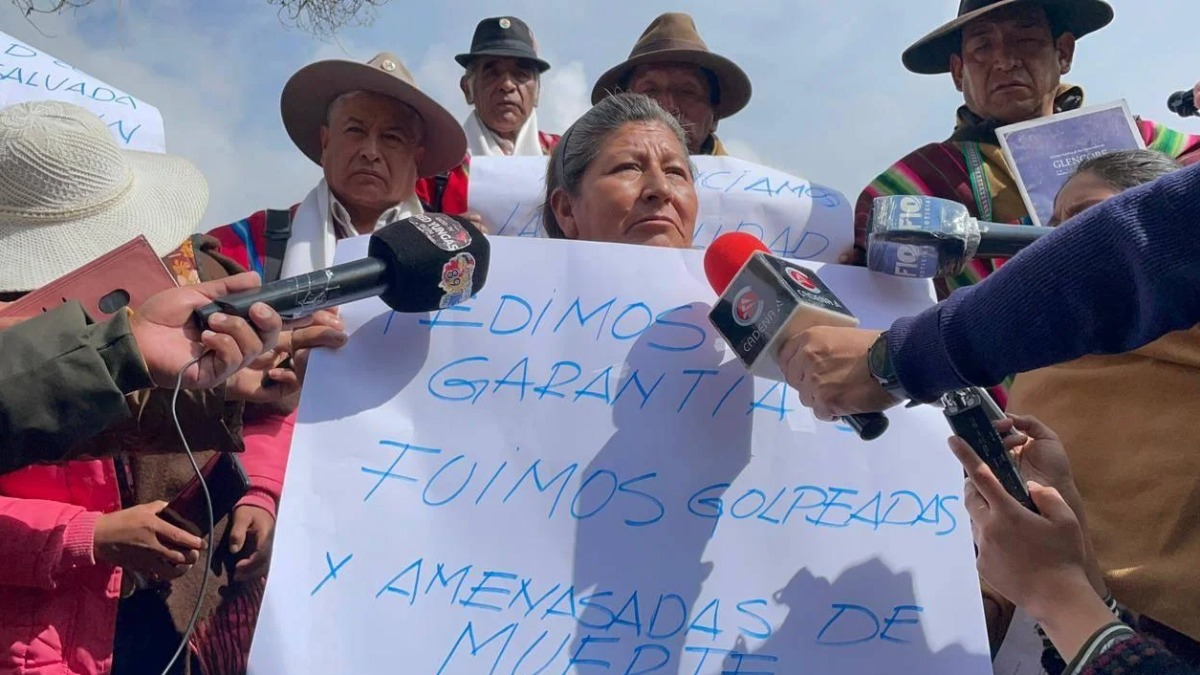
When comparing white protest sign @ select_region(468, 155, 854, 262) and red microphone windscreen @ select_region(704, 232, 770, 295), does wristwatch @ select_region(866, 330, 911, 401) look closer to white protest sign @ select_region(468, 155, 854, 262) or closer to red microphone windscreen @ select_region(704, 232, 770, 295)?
red microphone windscreen @ select_region(704, 232, 770, 295)

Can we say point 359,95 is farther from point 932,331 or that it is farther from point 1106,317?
point 1106,317

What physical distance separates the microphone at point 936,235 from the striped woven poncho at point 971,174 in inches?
36.9

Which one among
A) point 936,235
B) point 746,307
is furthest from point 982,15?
point 746,307

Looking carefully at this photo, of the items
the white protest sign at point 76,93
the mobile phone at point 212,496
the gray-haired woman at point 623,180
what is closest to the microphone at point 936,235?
the gray-haired woman at point 623,180

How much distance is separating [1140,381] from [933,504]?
19.1 inches

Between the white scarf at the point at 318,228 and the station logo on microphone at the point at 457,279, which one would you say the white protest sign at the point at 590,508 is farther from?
the white scarf at the point at 318,228

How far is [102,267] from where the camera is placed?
1536mm

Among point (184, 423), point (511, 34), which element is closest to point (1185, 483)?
point (184, 423)

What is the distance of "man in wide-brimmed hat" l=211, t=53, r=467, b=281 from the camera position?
2.71 meters

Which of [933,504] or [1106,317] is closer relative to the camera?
[1106,317]

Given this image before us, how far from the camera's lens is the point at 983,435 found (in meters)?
1.50

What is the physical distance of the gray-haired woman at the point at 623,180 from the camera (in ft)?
7.30

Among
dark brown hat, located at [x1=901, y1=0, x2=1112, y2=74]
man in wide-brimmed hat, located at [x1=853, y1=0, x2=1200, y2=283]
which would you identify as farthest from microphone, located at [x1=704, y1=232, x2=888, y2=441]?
dark brown hat, located at [x1=901, y1=0, x2=1112, y2=74]

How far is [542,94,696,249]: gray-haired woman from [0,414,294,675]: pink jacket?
45.8 inches
